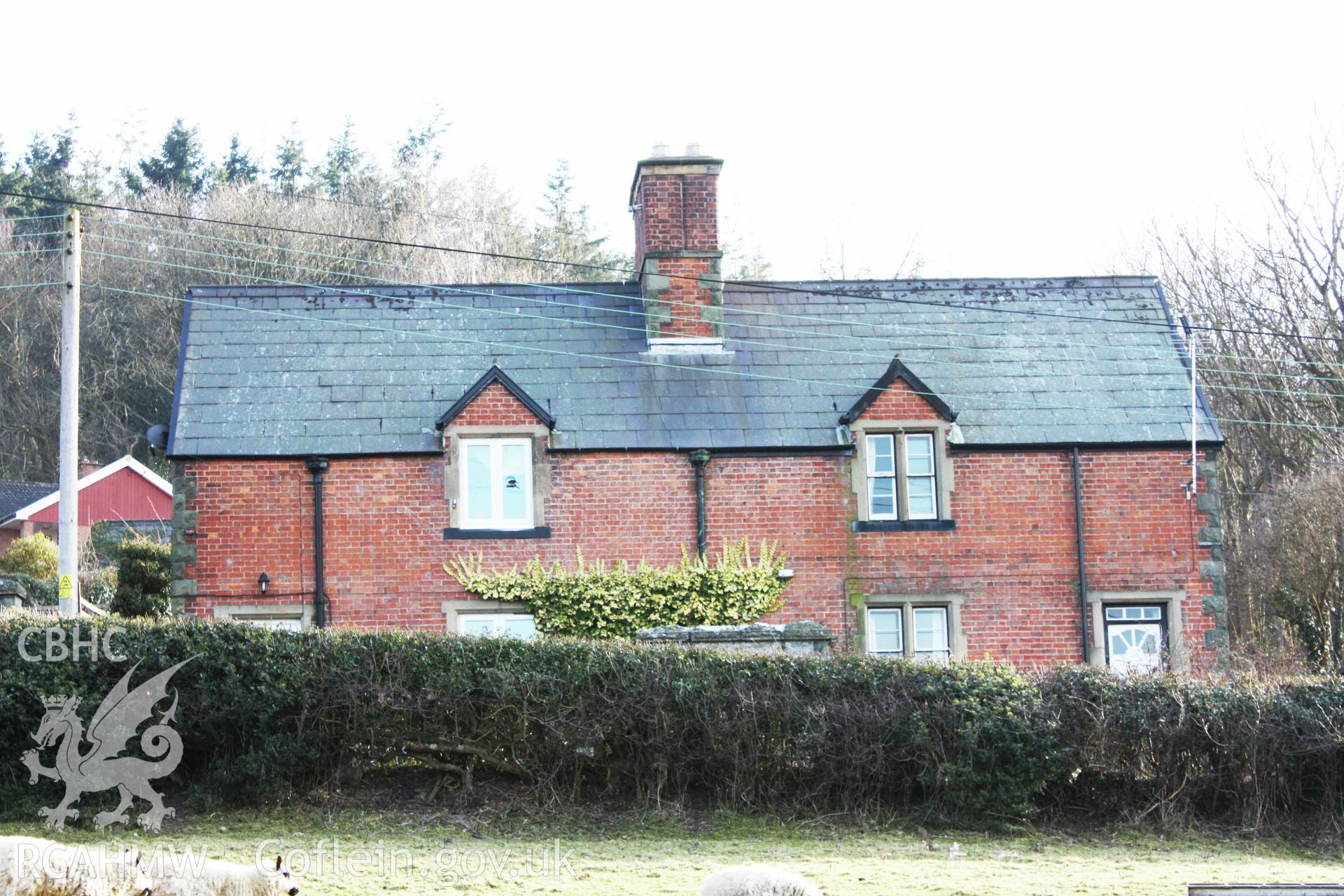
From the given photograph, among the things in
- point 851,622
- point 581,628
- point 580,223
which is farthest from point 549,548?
point 580,223

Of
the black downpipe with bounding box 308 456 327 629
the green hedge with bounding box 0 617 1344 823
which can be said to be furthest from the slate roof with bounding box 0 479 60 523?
the green hedge with bounding box 0 617 1344 823

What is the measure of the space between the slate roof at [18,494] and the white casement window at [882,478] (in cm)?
3094

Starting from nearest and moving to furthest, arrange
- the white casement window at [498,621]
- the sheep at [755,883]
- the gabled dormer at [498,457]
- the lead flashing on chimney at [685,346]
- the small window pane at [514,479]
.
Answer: the sheep at [755,883], the white casement window at [498,621], the gabled dormer at [498,457], the small window pane at [514,479], the lead flashing on chimney at [685,346]

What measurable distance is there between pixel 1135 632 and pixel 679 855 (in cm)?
1120

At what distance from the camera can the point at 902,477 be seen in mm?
21094

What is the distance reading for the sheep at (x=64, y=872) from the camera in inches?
315

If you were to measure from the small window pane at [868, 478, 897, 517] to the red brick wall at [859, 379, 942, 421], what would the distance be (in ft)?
3.11

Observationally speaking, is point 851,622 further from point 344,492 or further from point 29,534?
point 29,534

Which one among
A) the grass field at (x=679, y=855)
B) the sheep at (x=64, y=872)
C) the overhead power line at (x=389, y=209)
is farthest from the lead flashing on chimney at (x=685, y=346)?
the overhead power line at (x=389, y=209)

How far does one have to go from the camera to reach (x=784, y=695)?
44.1 feet

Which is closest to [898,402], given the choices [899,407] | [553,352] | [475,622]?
[899,407]

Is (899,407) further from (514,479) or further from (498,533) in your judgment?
(498,533)

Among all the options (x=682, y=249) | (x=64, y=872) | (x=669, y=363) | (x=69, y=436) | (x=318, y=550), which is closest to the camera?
(x=64, y=872)

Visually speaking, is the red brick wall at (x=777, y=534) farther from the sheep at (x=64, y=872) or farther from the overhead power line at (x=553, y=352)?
the sheep at (x=64, y=872)
